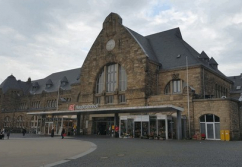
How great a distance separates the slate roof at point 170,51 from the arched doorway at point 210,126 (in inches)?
330

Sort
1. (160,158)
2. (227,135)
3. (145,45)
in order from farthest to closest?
(145,45) → (227,135) → (160,158)

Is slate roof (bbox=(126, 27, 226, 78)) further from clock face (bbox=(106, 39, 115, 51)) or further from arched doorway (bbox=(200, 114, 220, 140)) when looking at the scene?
arched doorway (bbox=(200, 114, 220, 140))

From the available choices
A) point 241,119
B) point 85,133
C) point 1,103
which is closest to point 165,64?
point 241,119

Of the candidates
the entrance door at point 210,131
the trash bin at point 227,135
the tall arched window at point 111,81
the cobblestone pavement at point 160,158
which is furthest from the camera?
the tall arched window at point 111,81

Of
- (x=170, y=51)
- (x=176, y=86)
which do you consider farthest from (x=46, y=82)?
(x=176, y=86)

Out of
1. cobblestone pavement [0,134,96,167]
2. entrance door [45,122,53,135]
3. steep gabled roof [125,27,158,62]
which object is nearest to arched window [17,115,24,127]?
entrance door [45,122,53,135]

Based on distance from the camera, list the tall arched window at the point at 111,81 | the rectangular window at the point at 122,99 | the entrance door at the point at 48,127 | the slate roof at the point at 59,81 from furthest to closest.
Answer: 1. the slate roof at the point at 59,81
2. the entrance door at the point at 48,127
3. the tall arched window at the point at 111,81
4. the rectangular window at the point at 122,99

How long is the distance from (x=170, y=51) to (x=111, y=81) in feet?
34.6

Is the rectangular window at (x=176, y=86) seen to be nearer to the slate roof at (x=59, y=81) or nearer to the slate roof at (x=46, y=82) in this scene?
the slate roof at (x=46, y=82)

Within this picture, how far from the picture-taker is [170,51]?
39906mm

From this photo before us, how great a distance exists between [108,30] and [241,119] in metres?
24.0

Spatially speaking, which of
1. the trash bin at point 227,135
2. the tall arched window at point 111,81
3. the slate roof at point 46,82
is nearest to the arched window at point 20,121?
the slate roof at point 46,82

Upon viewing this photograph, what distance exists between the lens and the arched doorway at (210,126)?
2797 cm

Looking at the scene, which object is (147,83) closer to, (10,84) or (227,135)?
(227,135)
